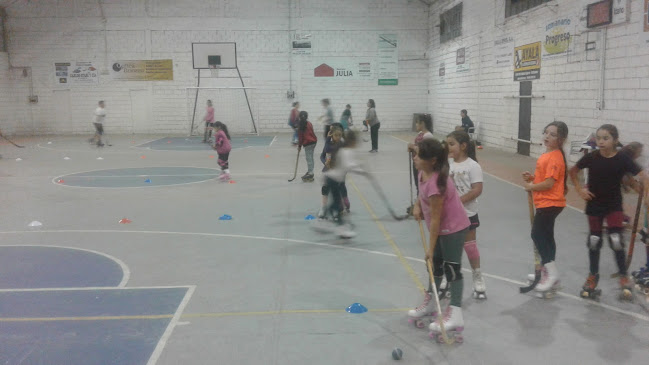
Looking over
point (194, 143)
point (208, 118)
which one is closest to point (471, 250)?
point (194, 143)

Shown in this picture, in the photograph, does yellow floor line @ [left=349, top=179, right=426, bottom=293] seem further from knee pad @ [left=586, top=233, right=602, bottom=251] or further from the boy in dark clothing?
the boy in dark clothing

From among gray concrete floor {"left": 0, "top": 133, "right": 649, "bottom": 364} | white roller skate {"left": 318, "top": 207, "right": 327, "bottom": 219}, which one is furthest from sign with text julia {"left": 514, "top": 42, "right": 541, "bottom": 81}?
white roller skate {"left": 318, "top": 207, "right": 327, "bottom": 219}

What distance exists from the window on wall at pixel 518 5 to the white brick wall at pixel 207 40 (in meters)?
9.97

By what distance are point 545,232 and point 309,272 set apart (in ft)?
8.33

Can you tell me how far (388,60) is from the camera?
27.8 meters

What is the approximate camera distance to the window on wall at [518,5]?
1613cm

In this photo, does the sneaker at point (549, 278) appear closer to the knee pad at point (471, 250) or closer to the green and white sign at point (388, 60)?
the knee pad at point (471, 250)

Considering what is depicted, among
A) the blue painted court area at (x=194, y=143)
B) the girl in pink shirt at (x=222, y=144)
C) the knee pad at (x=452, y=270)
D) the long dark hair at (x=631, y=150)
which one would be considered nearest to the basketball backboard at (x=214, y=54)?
the blue painted court area at (x=194, y=143)

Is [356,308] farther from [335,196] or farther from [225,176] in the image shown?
[225,176]

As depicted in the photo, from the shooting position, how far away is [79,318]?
194 inches

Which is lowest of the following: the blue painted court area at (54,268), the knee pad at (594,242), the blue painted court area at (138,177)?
the blue painted court area at (54,268)

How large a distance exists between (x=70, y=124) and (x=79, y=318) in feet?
82.9

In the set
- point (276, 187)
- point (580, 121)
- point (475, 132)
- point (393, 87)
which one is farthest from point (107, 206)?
point (393, 87)

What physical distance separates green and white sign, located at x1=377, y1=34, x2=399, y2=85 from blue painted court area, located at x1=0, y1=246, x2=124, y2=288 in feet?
73.5
